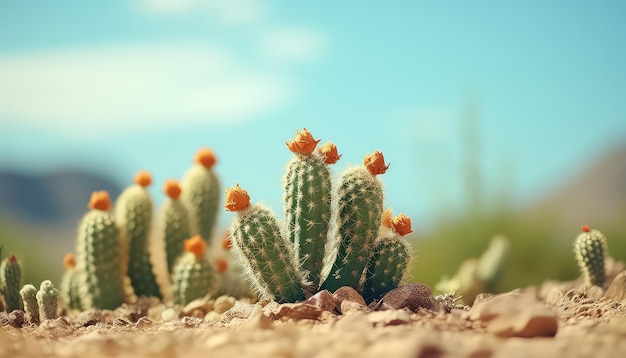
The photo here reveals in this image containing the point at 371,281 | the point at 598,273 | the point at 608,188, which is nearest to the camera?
the point at 371,281

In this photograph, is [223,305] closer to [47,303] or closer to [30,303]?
[47,303]

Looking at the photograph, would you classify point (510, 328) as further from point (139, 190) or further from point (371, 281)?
point (139, 190)

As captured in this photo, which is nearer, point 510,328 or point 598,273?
point 510,328

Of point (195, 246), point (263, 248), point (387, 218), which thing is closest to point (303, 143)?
point (263, 248)

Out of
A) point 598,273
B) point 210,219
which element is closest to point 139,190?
point 210,219

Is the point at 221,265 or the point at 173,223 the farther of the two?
the point at 173,223

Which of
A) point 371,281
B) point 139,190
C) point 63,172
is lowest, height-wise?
point 371,281

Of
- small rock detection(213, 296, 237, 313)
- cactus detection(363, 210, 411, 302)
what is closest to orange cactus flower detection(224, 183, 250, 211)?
cactus detection(363, 210, 411, 302)
